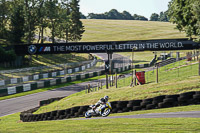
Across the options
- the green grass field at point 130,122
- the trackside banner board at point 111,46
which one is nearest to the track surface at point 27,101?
the trackside banner board at point 111,46

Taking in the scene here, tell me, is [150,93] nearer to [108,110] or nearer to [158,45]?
[108,110]

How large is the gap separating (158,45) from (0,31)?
46.1 m

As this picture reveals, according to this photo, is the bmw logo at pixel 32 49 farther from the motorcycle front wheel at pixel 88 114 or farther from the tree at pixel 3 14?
the tree at pixel 3 14

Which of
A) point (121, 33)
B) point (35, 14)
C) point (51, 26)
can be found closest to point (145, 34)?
point (121, 33)

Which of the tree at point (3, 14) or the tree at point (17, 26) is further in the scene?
the tree at point (3, 14)

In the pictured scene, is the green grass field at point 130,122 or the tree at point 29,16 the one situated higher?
the tree at point 29,16

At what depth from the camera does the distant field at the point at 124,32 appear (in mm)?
109688

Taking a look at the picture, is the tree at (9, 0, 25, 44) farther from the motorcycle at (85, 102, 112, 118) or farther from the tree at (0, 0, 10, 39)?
the motorcycle at (85, 102, 112, 118)

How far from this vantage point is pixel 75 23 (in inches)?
3322

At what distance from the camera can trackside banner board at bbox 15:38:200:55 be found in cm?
4094

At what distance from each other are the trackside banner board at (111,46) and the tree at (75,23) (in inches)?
1523

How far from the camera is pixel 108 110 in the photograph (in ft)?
43.8

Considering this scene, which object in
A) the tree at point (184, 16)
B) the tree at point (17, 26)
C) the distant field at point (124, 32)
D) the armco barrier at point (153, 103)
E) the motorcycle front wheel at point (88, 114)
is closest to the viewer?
the armco barrier at point (153, 103)

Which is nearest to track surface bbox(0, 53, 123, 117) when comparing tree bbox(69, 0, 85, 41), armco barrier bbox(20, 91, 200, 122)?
armco barrier bbox(20, 91, 200, 122)
